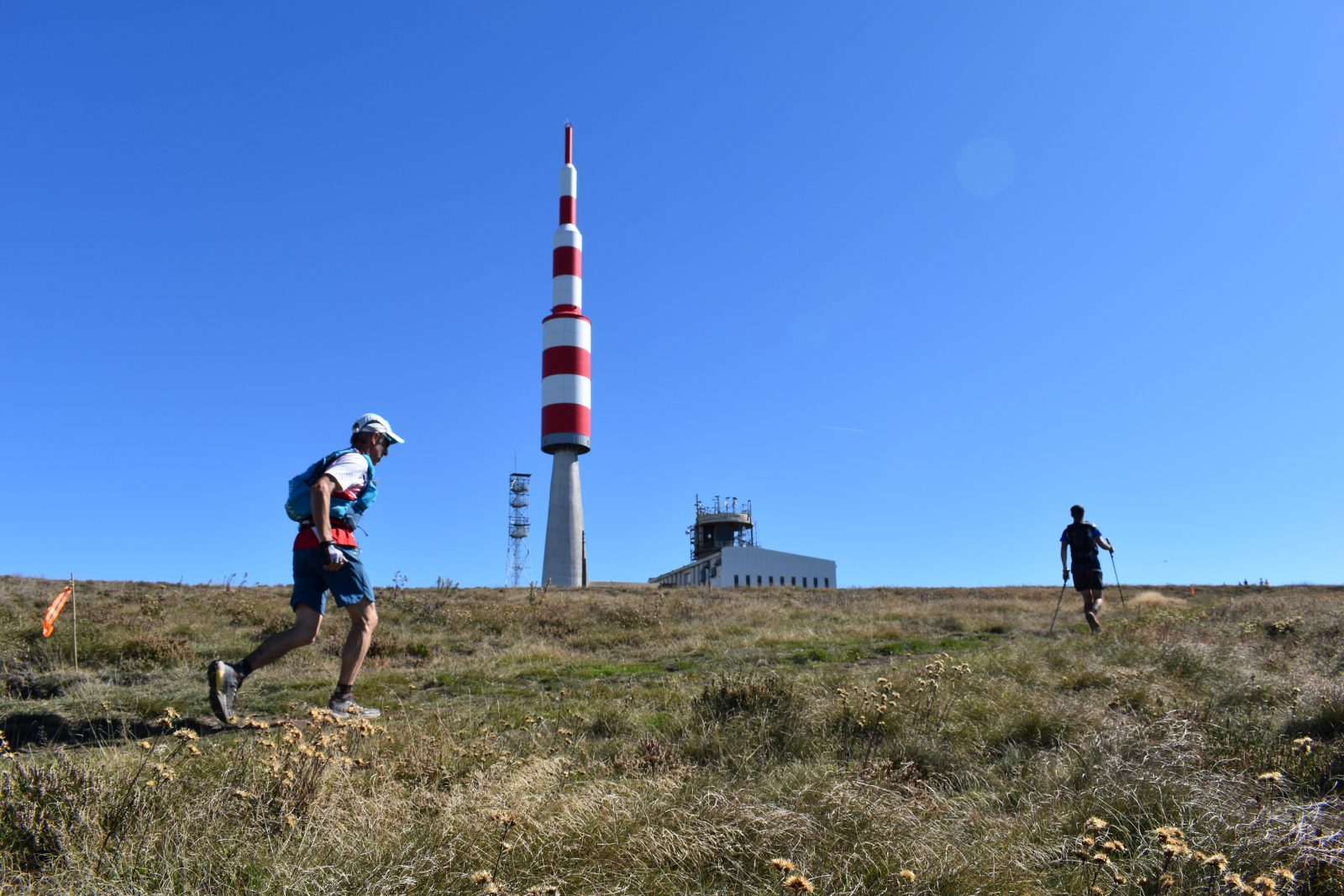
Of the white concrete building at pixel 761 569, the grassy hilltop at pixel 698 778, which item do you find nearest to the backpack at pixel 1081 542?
the grassy hilltop at pixel 698 778

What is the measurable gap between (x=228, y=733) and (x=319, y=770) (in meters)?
2.00

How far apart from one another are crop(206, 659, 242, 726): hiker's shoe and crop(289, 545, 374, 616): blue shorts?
0.53m

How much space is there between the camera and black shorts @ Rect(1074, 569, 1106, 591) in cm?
1116

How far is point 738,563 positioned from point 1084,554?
4068cm

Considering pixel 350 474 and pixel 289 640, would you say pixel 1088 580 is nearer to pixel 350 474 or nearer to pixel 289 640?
pixel 350 474

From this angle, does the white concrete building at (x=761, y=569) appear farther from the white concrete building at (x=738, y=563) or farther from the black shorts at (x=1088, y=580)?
the black shorts at (x=1088, y=580)

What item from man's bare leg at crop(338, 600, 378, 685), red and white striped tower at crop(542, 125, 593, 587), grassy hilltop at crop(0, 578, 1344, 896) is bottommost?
grassy hilltop at crop(0, 578, 1344, 896)

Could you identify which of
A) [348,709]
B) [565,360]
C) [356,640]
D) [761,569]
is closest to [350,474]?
[356,640]

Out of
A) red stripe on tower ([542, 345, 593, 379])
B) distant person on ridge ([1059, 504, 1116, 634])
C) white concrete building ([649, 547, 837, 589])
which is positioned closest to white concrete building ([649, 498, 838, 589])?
white concrete building ([649, 547, 837, 589])

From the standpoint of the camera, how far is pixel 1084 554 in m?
11.4

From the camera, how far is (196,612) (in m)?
12.0

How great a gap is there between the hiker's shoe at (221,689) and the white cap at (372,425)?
1.65 meters

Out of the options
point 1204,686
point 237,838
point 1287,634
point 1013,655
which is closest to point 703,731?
point 237,838

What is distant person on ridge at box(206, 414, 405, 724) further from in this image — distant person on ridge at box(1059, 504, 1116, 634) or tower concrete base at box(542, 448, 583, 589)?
tower concrete base at box(542, 448, 583, 589)
